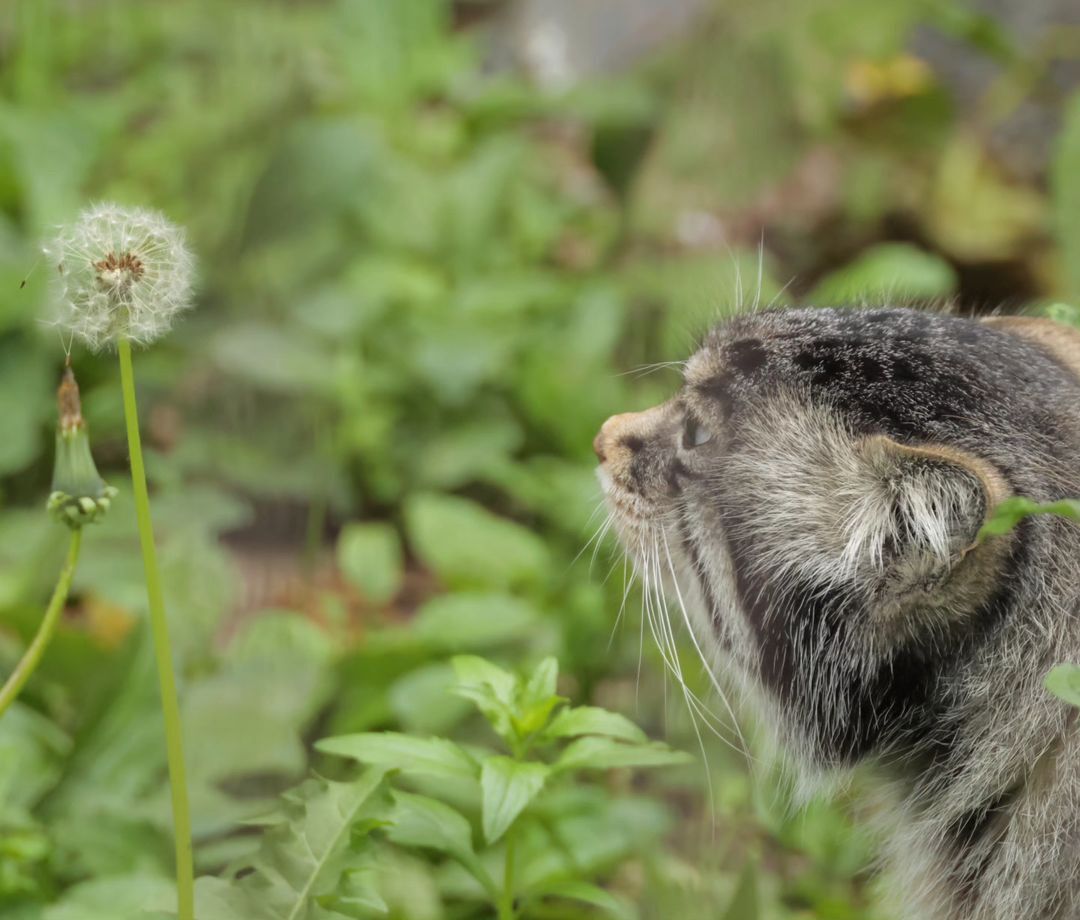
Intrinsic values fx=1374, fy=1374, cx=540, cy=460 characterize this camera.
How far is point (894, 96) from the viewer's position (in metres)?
5.45

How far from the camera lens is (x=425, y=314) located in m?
4.27

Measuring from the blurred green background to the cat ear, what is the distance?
0.52m

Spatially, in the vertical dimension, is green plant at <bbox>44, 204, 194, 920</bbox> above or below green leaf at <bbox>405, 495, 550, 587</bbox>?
above

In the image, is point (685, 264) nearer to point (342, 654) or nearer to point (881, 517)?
point (342, 654)

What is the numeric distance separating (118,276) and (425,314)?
109 inches

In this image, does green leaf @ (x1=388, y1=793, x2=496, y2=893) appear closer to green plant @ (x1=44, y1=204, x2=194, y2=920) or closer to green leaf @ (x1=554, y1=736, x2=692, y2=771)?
green leaf @ (x1=554, y1=736, x2=692, y2=771)

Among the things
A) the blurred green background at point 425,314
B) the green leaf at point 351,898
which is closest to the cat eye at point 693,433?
the blurred green background at point 425,314

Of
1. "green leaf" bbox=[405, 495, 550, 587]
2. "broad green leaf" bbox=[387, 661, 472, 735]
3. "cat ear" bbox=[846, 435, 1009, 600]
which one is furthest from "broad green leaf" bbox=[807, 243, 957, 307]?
"cat ear" bbox=[846, 435, 1009, 600]

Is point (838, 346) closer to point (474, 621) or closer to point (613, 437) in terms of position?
point (613, 437)

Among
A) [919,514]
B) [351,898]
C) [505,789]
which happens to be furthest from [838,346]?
[351,898]

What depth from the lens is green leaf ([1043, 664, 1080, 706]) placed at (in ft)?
5.09

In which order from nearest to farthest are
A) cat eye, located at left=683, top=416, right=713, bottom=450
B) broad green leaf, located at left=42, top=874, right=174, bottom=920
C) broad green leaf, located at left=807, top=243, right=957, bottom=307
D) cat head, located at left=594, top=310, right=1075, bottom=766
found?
cat head, located at left=594, top=310, right=1075, bottom=766 < broad green leaf, located at left=42, top=874, right=174, bottom=920 < cat eye, located at left=683, top=416, right=713, bottom=450 < broad green leaf, located at left=807, top=243, right=957, bottom=307

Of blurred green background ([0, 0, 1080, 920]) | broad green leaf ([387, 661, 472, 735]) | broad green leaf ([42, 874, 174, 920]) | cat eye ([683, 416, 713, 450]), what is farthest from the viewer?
broad green leaf ([387, 661, 472, 735])

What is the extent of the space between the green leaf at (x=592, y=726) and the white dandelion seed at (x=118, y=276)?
2.52ft
